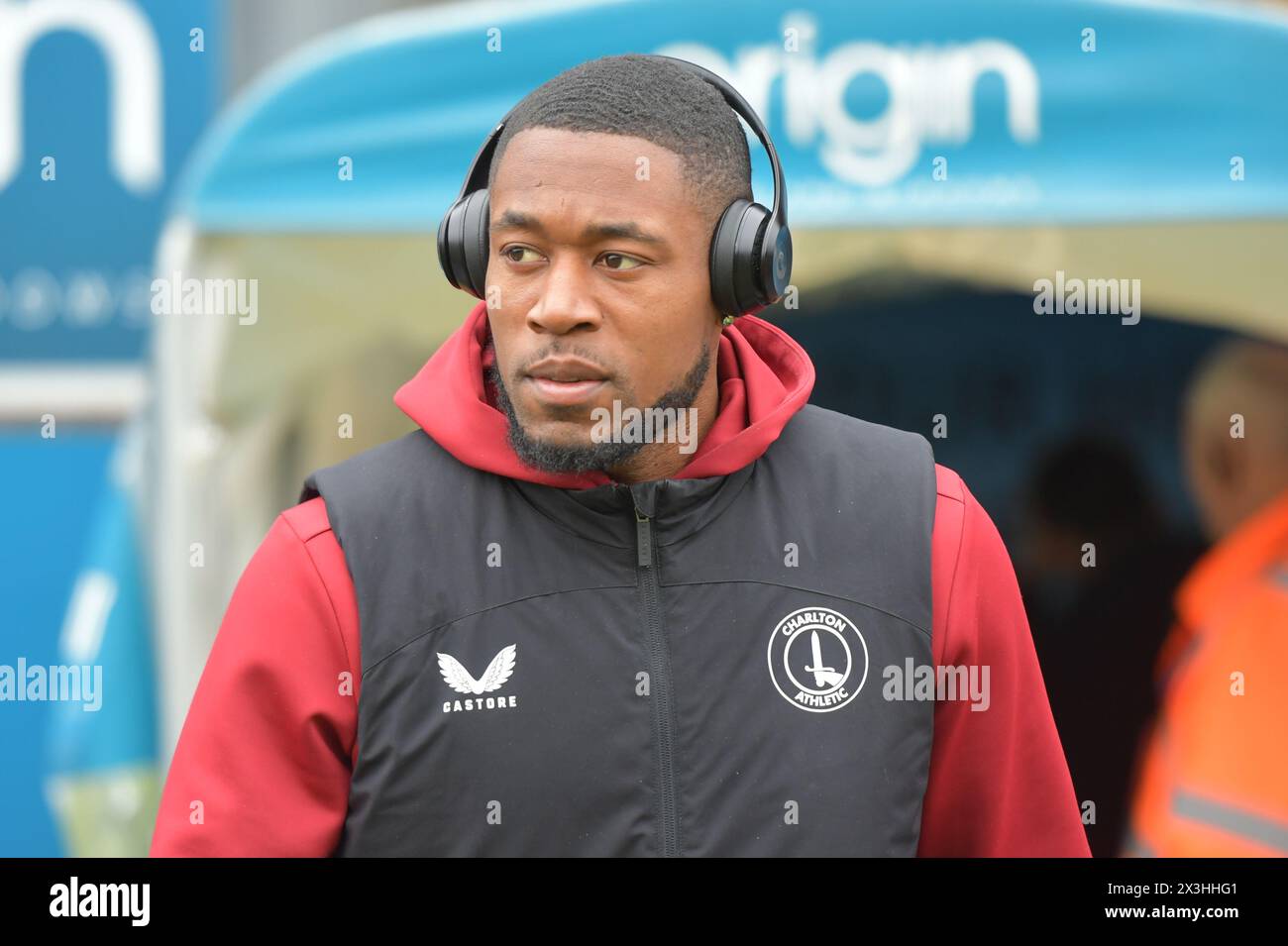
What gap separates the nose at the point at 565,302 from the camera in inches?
64.4

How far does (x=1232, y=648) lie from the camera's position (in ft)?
10.4

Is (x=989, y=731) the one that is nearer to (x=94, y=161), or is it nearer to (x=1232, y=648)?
(x=1232, y=648)

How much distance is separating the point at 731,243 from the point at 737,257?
0.02 meters

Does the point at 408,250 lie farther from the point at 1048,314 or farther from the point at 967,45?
the point at 1048,314

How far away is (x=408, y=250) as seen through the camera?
10.3 ft

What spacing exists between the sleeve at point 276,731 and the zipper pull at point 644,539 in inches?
11.4

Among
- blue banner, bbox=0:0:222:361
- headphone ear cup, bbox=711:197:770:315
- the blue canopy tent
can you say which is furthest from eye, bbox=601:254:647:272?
blue banner, bbox=0:0:222:361

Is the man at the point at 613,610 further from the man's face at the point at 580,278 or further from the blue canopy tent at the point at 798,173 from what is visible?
the blue canopy tent at the point at 798,173

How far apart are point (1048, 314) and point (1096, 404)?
27 centimetres

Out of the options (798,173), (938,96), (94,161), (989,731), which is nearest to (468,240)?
(989,731)

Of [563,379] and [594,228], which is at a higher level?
[594,228]

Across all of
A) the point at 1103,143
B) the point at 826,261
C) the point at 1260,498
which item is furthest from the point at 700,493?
the point at 1260,498

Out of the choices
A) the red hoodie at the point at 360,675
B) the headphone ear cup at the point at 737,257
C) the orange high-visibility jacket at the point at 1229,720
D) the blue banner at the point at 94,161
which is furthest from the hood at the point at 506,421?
the blue banner at the point at 94,161

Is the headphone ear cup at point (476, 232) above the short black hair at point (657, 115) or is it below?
below
